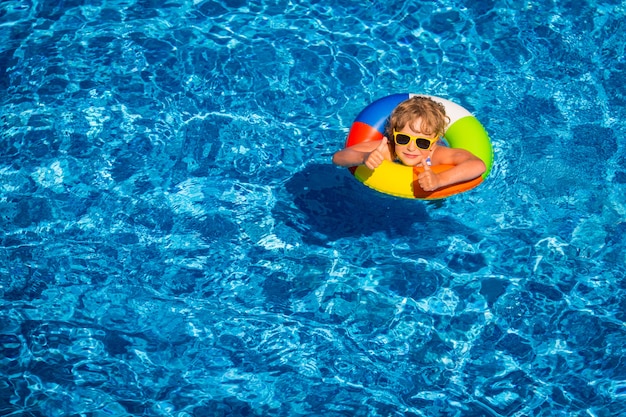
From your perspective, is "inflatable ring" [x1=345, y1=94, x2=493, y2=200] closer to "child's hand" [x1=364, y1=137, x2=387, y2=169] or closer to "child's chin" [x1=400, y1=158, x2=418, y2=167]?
"child's chin" [x1=400, y1=158, x2=418, y2=167]

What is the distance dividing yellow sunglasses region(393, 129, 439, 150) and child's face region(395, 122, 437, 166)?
18 mm

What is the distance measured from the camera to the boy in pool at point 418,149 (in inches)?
228

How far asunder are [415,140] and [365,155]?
0.36 m

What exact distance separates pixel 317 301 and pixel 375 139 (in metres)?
1.29

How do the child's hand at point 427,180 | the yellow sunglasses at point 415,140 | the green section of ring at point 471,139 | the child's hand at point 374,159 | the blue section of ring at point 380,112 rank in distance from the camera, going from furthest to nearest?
1. the blue section of ring at point 380,112
2. the green section of ring at point 471,139
3. the yellow sunglasses at point 415,140
4. the child's hand at point 374,159
5. the child's hand at point 427,180

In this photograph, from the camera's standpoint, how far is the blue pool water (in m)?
5.91

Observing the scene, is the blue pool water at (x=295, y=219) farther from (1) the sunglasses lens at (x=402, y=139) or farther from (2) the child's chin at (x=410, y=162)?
(1) the sunglasses lens at (x=402, y=139)

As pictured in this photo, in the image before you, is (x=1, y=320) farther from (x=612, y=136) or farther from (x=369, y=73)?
(x=612, y=136)

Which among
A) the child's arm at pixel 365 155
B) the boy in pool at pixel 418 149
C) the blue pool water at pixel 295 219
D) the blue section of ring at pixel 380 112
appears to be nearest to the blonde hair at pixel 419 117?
the boy in pool at pixel 418 149

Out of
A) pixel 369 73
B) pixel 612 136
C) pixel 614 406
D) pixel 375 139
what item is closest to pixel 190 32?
pixel 369 73

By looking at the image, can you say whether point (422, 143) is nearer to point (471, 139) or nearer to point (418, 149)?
point (418, 149)

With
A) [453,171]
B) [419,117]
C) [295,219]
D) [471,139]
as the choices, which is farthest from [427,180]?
[295,219]

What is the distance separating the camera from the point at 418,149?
5.92m

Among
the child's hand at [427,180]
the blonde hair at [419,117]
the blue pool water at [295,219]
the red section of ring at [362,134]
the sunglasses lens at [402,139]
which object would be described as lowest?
the blue pool water at [295,219]
